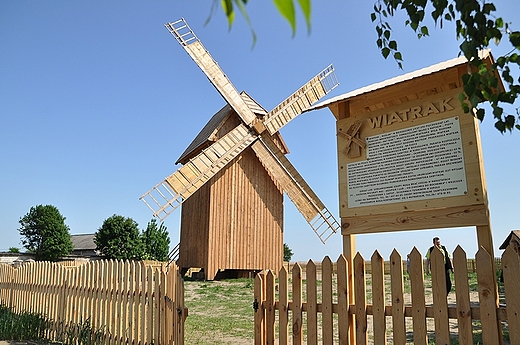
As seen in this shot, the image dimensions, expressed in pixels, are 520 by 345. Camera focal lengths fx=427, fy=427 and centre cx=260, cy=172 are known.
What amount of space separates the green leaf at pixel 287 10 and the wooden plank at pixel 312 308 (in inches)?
142

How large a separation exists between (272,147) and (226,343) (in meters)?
11.2

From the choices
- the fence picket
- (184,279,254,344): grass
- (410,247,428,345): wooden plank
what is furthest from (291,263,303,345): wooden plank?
(184,279,254,344): grass

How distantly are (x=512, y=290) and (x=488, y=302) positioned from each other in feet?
0.60

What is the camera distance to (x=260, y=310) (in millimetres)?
4348

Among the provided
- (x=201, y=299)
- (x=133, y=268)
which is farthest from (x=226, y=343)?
(x=201, y=299)

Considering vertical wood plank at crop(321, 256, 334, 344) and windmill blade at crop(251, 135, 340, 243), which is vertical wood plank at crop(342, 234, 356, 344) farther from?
windmill blade at crop(251, 135, 340, 243)

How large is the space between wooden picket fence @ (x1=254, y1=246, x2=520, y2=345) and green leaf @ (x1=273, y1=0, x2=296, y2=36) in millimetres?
3049

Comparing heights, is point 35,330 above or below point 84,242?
below

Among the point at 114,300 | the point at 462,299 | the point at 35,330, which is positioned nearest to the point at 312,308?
the point at 462,299

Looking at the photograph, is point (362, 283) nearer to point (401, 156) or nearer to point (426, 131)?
point (401, 156)

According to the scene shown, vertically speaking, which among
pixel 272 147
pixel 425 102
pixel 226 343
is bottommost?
pixel 226 343

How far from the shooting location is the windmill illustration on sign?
16469 mm

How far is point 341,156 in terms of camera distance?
15.0 ft

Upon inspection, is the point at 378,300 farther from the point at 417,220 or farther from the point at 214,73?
the point at 214,73
